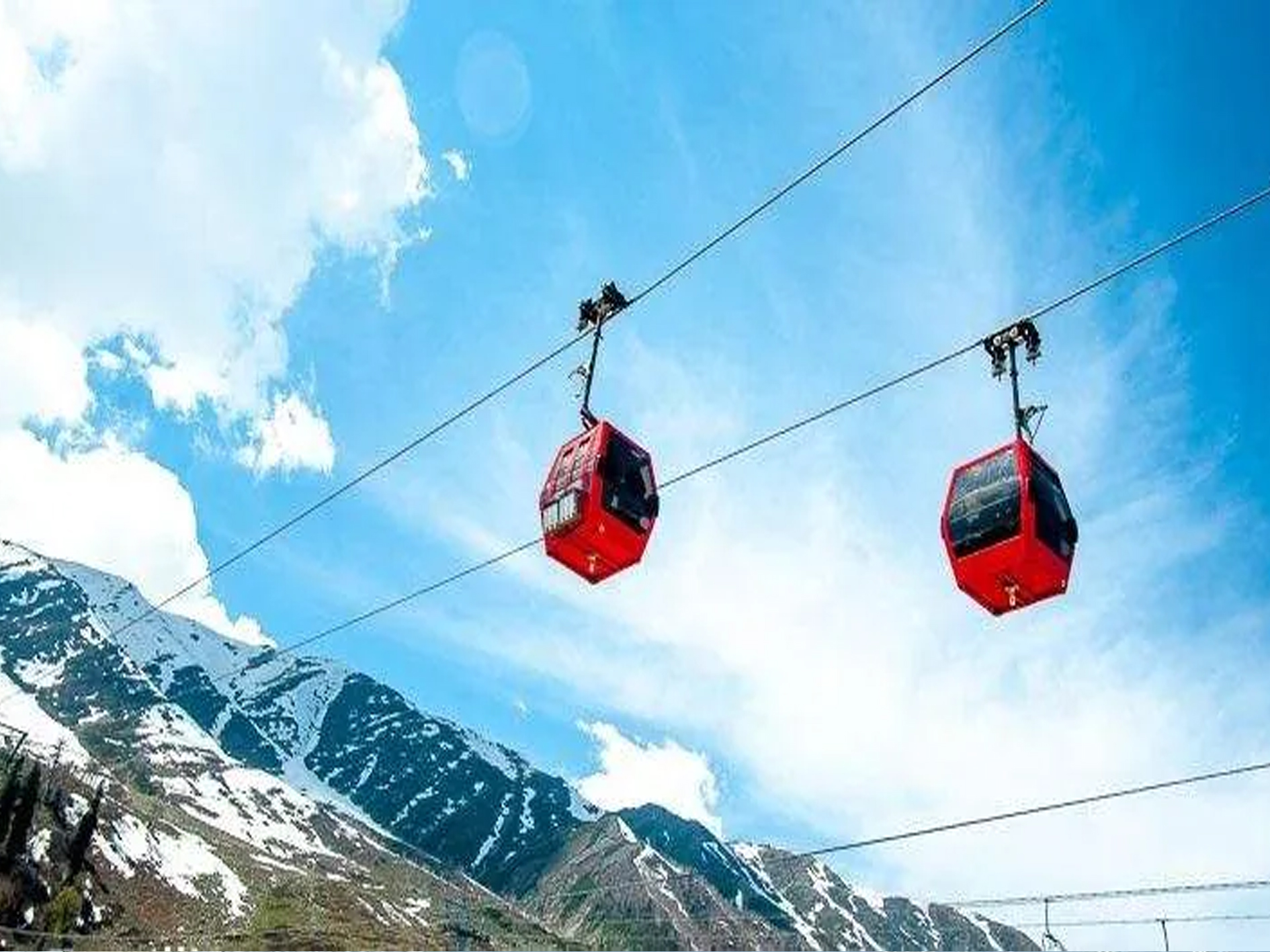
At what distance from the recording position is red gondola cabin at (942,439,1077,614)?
15.5 metres

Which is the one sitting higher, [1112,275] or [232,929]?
[232,929]

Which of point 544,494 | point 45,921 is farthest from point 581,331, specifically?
point 45,921

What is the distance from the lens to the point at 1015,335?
1554 centimetres

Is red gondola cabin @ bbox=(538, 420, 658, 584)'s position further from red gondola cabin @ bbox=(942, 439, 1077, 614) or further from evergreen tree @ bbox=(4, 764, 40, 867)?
evergreen tree @ bbox=(4, 764, 40, 867)

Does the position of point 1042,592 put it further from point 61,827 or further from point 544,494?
point 61,827

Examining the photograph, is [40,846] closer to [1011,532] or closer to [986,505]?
[986,505]

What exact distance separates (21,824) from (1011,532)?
145301 mm

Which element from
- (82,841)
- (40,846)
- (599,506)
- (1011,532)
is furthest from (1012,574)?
(40,846)

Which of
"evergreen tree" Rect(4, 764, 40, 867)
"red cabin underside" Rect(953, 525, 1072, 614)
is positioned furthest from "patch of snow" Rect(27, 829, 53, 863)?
"red cabin underside" Rect(953, 525, 1072, 614)

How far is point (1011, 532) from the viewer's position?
15484mm

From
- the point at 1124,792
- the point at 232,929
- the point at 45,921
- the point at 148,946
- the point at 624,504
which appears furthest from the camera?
the point at 232,929

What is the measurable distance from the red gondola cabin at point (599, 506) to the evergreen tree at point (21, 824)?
134m

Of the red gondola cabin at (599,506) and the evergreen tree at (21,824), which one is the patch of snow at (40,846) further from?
the red gondola cabin at (599,506)

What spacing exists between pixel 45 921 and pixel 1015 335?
13720 centimetres
